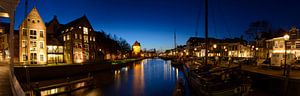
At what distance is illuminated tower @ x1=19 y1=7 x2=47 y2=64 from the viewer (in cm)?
4462

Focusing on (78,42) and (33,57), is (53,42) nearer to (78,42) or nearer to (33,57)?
(78,42)

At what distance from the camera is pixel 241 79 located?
17828 mm

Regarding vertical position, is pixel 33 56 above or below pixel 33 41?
below

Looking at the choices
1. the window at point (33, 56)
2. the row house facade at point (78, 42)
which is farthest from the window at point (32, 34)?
the row house facade at point (78, 42)

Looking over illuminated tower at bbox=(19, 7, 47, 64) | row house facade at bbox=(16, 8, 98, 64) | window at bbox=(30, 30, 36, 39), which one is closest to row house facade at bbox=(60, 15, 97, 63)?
row house facade at bbox=(16, 8, 98, 64)

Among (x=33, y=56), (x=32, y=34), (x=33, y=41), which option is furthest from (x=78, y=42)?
(x=33, y=56)

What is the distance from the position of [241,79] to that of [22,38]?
45347 mm

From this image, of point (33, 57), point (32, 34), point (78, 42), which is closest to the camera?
point (33, 57)

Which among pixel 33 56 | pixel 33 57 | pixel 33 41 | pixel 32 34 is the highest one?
pixel 32 34

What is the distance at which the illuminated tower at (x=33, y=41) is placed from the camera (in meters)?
44.6

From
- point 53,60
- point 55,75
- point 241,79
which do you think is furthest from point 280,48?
point 53,60

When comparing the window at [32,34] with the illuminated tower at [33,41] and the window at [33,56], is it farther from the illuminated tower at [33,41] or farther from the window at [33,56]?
the window at [33,56]

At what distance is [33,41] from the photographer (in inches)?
1805

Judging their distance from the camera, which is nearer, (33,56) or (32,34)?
(33,56)
